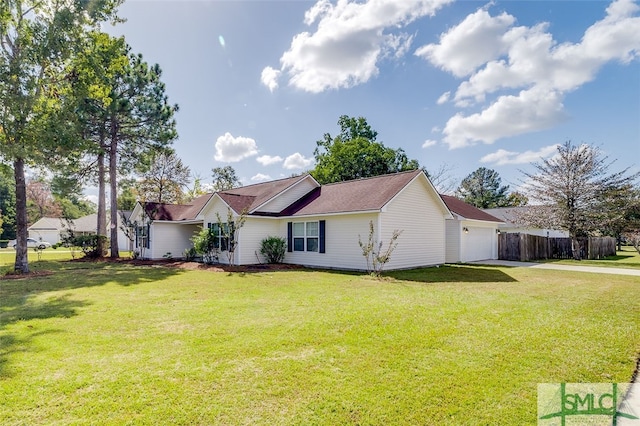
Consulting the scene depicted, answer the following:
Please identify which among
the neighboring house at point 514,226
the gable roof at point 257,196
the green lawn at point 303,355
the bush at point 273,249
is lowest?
the green lawn at point 303,355

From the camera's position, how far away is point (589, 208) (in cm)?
2320

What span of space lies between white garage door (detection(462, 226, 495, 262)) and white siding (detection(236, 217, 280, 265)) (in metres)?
11.2

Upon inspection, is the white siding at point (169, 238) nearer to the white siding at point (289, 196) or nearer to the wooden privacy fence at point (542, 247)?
the white siding at point (289, 196)

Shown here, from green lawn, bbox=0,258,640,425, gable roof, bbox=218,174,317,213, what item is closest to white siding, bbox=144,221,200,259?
gable roof, bbox=218,174,317,213

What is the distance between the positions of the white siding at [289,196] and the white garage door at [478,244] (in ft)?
33.1

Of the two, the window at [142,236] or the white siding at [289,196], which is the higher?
the white siding at [289,196]

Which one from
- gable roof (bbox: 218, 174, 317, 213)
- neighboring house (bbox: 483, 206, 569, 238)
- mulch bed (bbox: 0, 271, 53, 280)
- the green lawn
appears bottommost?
mulch bed (bbox: 0, 271, 53, 280)

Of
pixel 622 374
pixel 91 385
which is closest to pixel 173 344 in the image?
pixel 91 385

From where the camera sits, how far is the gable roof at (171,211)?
21422 mm

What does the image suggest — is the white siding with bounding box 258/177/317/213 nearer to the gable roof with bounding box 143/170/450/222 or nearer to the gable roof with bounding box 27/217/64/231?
the gable roof with bounding box 143/170/450/222

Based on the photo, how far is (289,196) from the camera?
19016 mm

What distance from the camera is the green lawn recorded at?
10.5 feet

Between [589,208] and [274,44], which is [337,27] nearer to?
[274,44]

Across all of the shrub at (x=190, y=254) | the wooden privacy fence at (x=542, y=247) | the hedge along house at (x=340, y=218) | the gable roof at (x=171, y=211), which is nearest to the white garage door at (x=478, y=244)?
the wooden privacy fence at (x=542, y=247)
